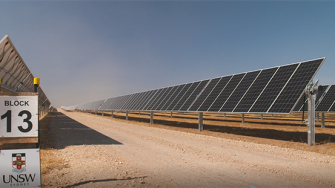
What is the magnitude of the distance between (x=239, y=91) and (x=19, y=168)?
17960 millimetres

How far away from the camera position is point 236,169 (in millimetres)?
8625

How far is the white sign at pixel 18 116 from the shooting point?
5.81 meters

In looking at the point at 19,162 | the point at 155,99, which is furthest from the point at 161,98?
the point at 19,162

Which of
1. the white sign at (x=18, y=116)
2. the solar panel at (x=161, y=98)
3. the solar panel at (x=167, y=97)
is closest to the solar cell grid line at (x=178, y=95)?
the solar panel at (x=167, y=97)

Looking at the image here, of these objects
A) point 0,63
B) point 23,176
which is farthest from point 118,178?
point 0,63

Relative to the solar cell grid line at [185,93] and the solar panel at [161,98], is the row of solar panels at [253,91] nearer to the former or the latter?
the solar cell grid line at [185,93]

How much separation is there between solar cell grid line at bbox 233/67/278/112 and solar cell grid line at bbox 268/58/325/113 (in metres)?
2.08

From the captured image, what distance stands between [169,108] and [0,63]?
17.3 metres

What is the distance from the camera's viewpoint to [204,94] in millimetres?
23984

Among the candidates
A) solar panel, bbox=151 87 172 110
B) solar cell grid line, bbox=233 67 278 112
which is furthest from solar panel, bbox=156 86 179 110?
solar cell grid line, bbox=233 67 278 112

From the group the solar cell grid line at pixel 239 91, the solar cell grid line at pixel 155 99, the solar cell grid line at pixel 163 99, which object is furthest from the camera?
the solar cell grid line at pixel 155 99

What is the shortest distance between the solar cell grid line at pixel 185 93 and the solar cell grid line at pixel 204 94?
2574 millimetres

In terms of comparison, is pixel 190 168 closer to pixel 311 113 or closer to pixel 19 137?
pixel 19 137

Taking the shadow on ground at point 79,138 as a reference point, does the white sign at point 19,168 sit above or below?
above
